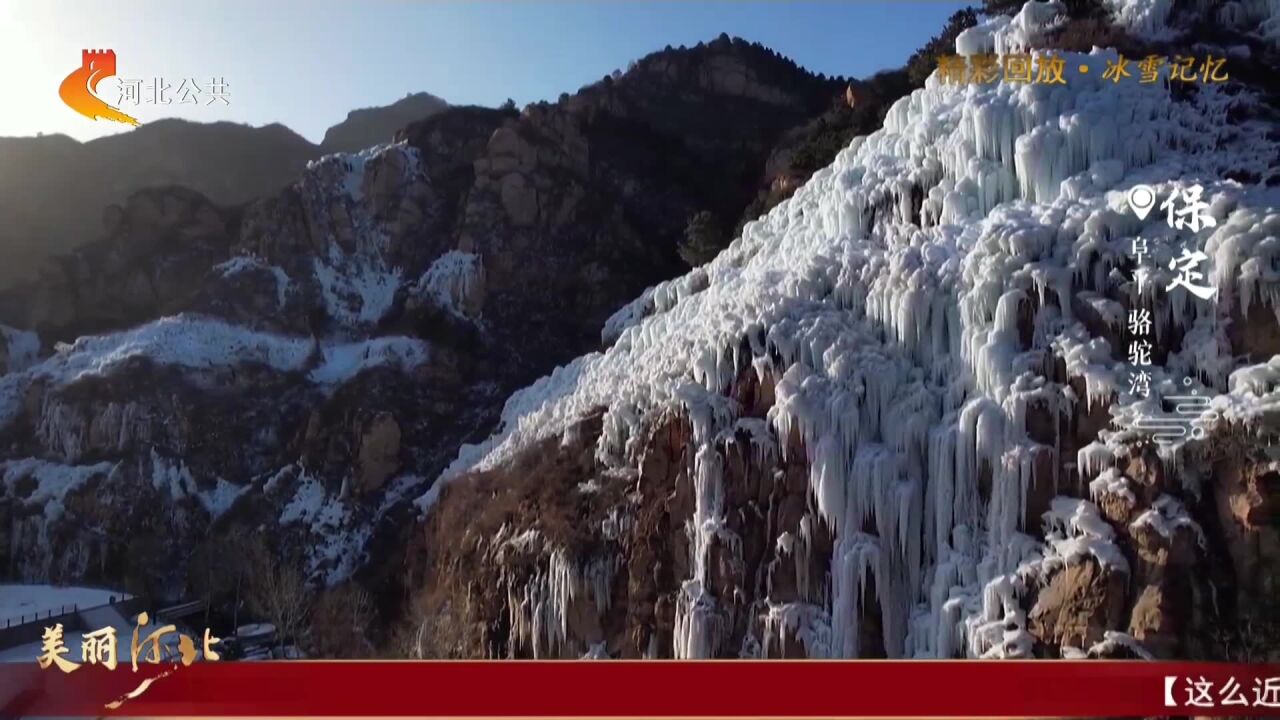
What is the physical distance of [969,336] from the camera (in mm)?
6348

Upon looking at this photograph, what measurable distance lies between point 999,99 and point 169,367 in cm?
1250

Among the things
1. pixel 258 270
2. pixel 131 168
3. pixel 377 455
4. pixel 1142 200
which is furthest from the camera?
pixel 258 270

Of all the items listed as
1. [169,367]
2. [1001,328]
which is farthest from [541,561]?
[169,367]

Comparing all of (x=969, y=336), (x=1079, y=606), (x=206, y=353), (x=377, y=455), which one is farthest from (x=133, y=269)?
(x=1079, y=606)

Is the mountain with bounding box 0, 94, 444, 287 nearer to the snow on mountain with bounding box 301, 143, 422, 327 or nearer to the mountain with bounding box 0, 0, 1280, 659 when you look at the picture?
the snow on mountain with bounding box 301, 143, 422, 327

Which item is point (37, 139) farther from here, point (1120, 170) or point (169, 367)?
point (1120, 170)

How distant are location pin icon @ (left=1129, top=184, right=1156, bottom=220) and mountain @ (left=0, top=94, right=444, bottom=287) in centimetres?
882

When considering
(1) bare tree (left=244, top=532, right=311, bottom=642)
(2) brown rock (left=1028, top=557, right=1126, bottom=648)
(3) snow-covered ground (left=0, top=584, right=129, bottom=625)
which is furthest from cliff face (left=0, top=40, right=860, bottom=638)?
(2) brown rock (left=1028, top=557, right=1126, bottom=648)

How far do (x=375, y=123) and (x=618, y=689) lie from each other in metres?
12.2

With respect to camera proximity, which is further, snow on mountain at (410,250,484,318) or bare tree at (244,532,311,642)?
snow on mountain at (410,250,484,318)

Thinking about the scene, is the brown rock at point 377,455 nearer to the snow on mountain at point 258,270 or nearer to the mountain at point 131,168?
the mountain at point 131,168

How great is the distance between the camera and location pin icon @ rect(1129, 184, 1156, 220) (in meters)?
5.95

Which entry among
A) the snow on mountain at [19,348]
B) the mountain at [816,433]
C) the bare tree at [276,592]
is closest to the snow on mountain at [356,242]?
the mountain at [816,433]

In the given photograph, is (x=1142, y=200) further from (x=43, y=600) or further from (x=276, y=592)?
(x=43, y=600)
